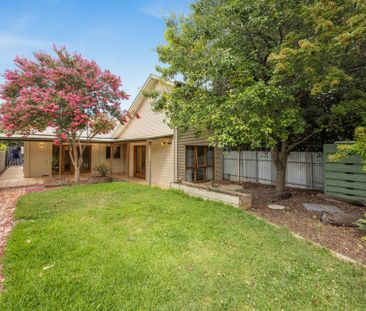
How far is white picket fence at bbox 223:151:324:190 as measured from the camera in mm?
8633

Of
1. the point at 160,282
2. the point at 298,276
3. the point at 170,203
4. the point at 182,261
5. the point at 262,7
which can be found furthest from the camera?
the point at 170,203

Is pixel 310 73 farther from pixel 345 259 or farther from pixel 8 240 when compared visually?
pixel 8 240

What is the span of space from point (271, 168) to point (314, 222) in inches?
212

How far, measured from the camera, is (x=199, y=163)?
10.5m

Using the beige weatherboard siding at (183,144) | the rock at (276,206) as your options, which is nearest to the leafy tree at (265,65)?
the rock at (276,206)

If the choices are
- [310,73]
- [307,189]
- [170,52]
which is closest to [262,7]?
[310,73]

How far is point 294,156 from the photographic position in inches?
367

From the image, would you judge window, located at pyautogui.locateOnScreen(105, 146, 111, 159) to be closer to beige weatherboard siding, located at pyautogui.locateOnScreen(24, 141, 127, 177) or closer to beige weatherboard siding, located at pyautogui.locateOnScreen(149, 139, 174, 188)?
beige weatherboard siding, located at pyautogui.locateOnScreen(24, 141, 127, 177)

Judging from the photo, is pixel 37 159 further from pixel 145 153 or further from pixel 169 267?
pixel 169 267

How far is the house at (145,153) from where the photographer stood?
991 cm

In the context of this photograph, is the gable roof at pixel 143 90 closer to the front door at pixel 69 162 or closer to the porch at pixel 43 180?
the front door at pixel 69 162

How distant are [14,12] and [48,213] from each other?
7.99 m

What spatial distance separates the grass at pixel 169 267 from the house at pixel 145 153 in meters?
5.04

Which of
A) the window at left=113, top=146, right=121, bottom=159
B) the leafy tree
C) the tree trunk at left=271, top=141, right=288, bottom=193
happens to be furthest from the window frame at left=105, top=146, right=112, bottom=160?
the tree trunk at left=271, top=141, right=288, bottom=193
